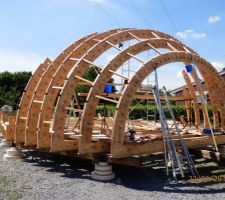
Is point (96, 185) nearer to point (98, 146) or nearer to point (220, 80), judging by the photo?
point (98, 146)

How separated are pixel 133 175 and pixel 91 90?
2.81m

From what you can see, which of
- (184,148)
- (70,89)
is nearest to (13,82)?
(70,89)

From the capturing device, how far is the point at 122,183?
8297mm

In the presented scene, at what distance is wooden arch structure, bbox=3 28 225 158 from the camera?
855cm

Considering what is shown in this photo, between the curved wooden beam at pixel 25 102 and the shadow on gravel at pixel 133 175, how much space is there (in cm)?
95

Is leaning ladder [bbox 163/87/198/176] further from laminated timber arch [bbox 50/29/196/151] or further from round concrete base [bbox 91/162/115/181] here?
laminated timber arch [bbox 50/29/196/151]

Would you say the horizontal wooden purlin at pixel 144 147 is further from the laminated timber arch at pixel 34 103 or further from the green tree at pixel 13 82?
the green tree at pixel 13 82

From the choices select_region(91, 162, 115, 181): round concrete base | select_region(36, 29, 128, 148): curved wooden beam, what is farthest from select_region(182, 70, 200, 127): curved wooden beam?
select_region(91, 162, 115, 181): round concrete base

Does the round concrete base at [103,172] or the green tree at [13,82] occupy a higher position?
the green tree at [13,82]

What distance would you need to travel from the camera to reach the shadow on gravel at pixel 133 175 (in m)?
7.83

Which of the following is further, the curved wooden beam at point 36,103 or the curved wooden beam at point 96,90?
the curved wooden beam at point 36,103

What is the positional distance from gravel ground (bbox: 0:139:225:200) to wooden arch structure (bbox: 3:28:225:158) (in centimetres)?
79

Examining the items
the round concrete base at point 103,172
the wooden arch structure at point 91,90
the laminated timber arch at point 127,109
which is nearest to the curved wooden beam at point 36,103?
the wooden arch structure at point 91,90

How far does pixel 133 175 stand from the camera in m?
9.29
